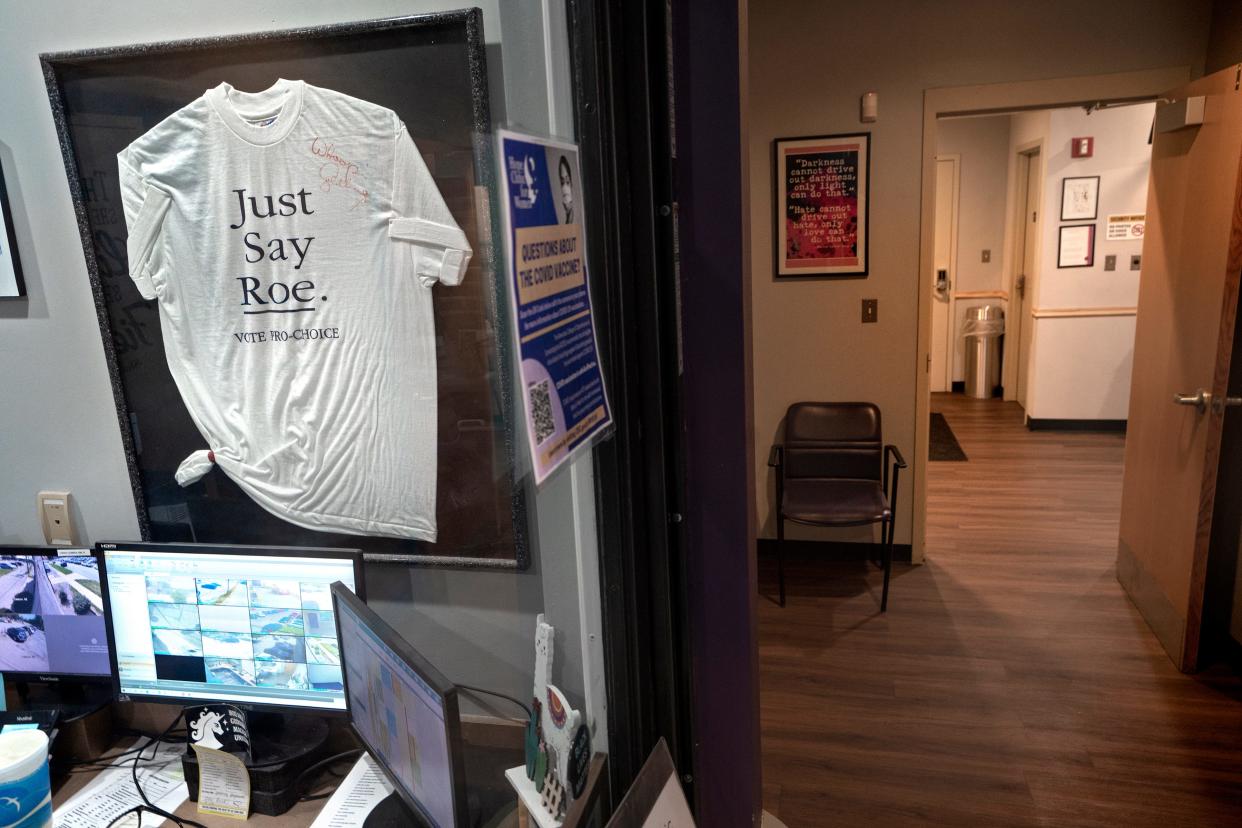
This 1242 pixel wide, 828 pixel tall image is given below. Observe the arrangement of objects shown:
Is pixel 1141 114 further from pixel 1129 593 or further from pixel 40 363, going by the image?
pixel 40 363

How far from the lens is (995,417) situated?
632 centimetres

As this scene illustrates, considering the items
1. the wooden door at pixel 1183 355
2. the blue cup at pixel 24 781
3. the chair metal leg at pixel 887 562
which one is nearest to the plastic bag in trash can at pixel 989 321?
the wooden door at pixel 1183 355

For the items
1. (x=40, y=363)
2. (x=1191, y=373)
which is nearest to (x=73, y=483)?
(x=40, y=363)

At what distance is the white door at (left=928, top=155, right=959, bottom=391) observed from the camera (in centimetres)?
670

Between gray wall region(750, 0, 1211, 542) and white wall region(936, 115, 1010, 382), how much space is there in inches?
141

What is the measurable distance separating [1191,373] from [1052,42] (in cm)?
139

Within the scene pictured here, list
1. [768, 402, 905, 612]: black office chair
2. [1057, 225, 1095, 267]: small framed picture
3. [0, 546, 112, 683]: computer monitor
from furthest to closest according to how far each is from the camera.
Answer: [1057, 225, 1095, 267]: small framed picture → [768, 402, 905, 612]: black office chair → [0, 546, 112, 683]: computer monitor

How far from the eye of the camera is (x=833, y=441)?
11.7 feet

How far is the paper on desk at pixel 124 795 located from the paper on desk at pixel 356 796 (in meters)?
0.26

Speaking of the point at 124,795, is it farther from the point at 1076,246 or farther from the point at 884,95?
the point at 1076,246

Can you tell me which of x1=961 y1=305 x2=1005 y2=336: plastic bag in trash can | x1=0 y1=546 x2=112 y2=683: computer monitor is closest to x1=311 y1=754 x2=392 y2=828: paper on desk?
x1=0 y1=546 x2=112 y2=683: computer monitor

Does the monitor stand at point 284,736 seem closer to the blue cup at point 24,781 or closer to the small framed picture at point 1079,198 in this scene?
the blue cup at point 24,781

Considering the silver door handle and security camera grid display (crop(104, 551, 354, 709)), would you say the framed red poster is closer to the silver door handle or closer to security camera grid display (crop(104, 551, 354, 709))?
the silver door handle
